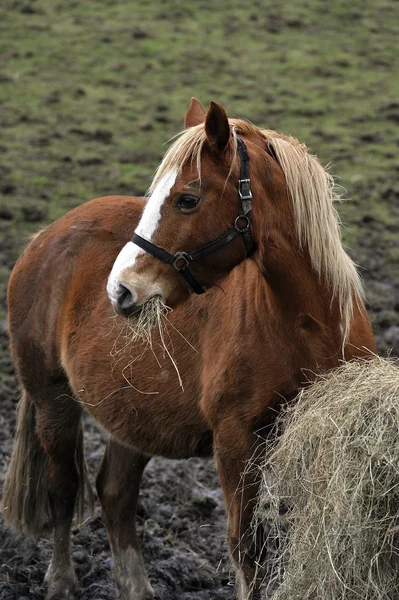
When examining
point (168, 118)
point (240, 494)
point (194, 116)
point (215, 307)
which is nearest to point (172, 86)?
point (168, 118)

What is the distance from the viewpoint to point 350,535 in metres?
3.11

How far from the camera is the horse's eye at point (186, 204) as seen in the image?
3.48 m

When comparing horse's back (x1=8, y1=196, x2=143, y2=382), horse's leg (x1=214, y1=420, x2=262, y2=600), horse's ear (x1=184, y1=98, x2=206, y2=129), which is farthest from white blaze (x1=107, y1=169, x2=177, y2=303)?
horse's back (x1=8, y1=196, x2=143, y2=382)

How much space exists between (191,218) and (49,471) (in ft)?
7.11

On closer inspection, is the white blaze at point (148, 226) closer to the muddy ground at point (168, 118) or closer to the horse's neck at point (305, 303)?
the horse's neck at point (305, 303)

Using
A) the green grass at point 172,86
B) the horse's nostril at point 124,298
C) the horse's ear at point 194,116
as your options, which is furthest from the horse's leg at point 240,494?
the green grass at point 172,86

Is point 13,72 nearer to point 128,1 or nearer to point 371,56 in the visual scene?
point 128,1

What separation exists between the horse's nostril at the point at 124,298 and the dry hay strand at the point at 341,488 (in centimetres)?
69

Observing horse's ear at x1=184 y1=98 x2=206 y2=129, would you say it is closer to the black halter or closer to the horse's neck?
the black halter

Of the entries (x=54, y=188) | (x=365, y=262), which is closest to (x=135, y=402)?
(x=365, y=262)

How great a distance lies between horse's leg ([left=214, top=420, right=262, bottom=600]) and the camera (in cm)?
369

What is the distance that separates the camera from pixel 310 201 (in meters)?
3.59

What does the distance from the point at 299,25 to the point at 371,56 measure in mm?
1559

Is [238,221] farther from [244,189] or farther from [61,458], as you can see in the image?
[61,458]
